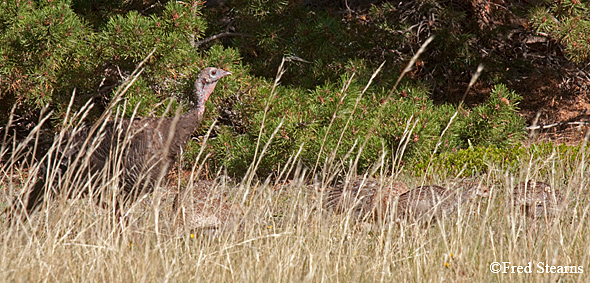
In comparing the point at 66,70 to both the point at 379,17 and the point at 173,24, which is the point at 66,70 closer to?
the point at 173,24

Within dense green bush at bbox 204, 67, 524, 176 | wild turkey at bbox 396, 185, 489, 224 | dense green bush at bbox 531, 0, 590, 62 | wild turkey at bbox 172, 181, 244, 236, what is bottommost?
wild turkey at bbox 172, 181, 244, 236

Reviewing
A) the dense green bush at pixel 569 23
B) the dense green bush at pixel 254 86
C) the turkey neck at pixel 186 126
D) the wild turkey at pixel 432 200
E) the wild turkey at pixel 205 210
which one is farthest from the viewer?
the dense green bush at pixel 569 23

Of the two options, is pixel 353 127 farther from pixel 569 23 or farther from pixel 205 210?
pixel 569 23

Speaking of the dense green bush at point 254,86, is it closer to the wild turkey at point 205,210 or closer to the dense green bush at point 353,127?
the dense green bush at point 353,127

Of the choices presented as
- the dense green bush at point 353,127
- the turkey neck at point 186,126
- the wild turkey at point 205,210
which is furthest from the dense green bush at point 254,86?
the wild turkey at point 205,210

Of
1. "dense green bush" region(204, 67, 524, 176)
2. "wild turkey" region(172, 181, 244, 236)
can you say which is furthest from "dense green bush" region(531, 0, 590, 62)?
"wild turkey" region(172, 181, 244, 236)

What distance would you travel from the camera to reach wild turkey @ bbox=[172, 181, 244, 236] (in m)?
3.16

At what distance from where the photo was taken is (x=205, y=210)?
3.78 m

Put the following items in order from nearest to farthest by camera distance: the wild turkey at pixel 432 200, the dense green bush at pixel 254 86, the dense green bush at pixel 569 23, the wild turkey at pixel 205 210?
the wild turkey at pixel 205 210, the wild turkey at pixel 432 200, the dense green bush at pixel 254 86, the dense green bush at pixel 569 23

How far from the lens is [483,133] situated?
18.7ft

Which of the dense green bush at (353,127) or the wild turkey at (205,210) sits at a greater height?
the dense green bush at (353,127)

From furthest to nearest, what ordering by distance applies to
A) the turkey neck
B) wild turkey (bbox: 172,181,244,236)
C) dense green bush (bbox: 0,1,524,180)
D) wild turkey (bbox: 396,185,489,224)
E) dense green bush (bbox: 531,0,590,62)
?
dense green bush (bbox: 531,0,590,62) → dense green bush (bbox: 0,1,524,180) → the turkey neck → wild turkey (bbox: 396,185,489,224) → wild turkey (bbox: 172,181,244,236)

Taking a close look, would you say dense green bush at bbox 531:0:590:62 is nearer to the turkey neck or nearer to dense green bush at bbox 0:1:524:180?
dense green bush at bbox 0:1:524:180

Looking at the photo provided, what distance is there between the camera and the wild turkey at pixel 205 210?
124 inches
